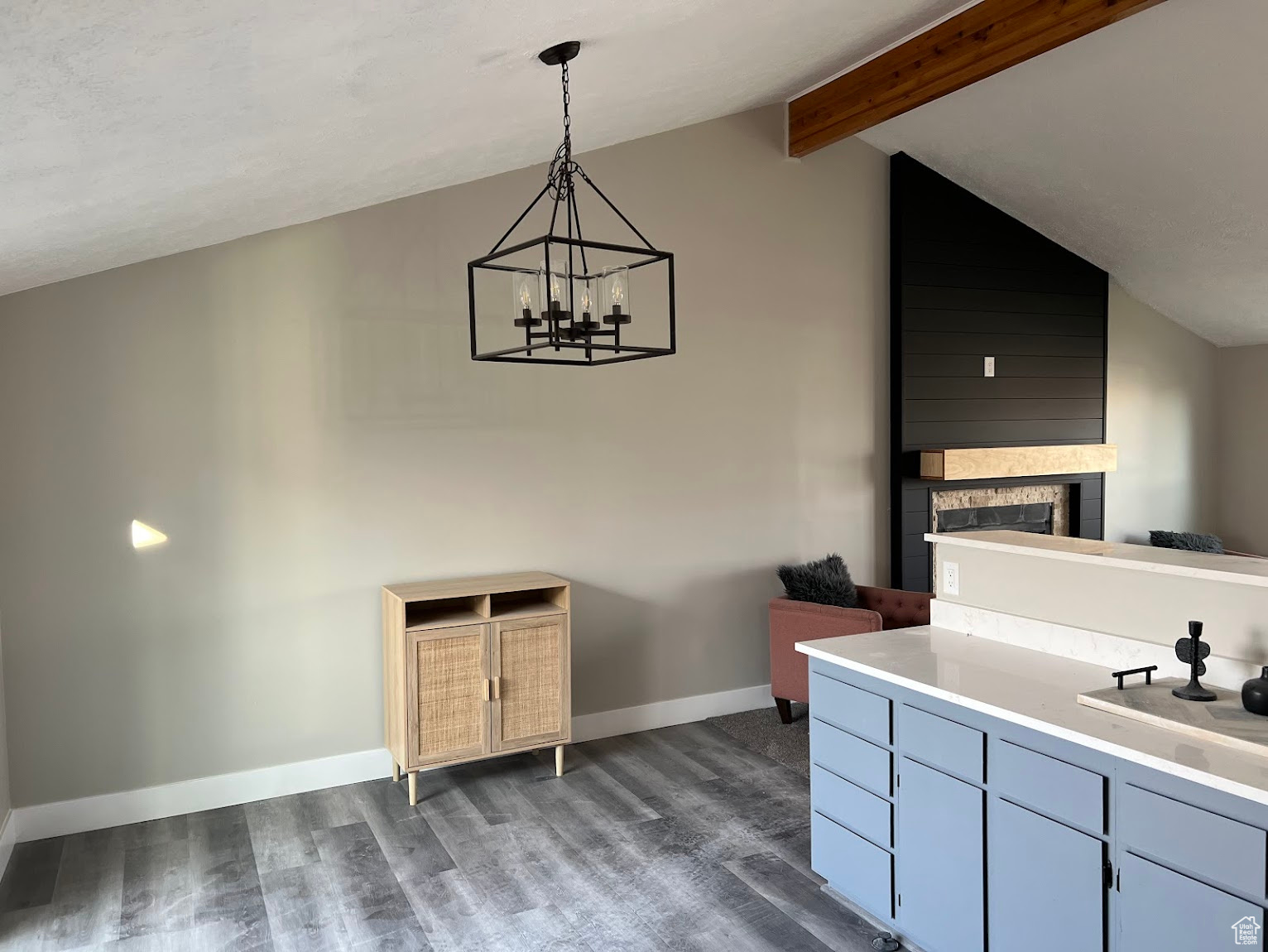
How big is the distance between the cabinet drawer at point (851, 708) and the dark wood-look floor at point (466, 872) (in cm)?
61

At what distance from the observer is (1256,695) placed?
214cm

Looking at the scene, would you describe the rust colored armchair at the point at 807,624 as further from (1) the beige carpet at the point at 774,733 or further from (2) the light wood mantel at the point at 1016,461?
(2) the light wood mantel at the point at 1016,461

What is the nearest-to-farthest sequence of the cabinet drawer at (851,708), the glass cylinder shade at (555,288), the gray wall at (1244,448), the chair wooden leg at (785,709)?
the glass cylinder shade at (555,288)
the cabinet drawer at (851,708)
the chair wooden leg at (785,709)
the gray wall at (1244,448)

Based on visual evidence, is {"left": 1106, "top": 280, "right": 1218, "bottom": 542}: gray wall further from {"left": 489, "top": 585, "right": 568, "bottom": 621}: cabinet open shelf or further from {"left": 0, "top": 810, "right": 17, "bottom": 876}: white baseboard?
{"left": 0, "top": 810, "right": 17, "bottom": 876}: white baseboard

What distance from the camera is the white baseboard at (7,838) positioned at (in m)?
3.39

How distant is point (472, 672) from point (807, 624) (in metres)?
1.65

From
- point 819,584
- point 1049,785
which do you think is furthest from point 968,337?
point 1049,785

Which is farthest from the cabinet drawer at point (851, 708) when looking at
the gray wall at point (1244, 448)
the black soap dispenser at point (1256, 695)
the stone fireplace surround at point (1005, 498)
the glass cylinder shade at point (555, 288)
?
the gray wall at point (1244, 448)

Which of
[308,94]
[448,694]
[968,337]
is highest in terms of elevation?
[308,94]

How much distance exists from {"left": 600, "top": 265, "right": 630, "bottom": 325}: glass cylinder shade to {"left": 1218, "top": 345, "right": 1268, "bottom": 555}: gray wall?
579cm

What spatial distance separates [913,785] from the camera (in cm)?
264

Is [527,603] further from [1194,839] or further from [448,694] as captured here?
[1194,839]

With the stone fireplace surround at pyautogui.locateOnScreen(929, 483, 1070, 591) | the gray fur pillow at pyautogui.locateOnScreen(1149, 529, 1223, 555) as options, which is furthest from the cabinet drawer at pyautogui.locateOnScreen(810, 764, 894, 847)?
the gray fur pillow at pyautogui.locateOnScreen(1149, 529, 1223, 555)

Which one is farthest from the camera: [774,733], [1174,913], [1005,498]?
[1005,498]
